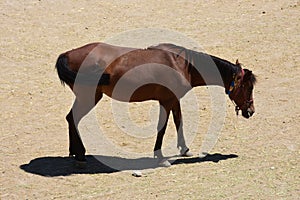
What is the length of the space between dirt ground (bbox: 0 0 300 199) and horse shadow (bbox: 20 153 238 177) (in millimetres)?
24

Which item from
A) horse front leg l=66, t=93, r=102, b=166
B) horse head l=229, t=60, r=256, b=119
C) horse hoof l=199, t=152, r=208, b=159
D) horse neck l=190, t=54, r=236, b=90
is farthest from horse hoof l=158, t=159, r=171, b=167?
horse head l=229, t=60, r=256, b=119

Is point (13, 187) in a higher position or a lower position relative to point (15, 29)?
lower

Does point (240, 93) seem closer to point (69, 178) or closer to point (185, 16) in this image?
point (69, 178)

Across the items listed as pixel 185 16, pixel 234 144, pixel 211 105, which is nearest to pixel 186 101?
pixel 211 105

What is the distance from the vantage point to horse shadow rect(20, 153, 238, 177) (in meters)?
7.89

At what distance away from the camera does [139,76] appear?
7965mm

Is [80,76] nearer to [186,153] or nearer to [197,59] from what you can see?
[197,59]

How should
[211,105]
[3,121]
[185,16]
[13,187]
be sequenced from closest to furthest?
[13,187], [3,121], [211,105], [185,16]

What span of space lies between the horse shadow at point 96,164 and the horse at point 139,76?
0.13 m

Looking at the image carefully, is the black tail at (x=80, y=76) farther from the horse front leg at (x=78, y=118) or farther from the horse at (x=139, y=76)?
the horse front leg at (x=78, y=118)

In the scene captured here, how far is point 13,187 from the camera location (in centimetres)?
738

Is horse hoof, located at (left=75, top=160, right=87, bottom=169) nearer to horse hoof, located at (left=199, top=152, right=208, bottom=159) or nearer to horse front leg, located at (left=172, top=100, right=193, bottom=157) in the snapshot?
horse front leg, located at (left=172, top=100, right=193, bottom=157)

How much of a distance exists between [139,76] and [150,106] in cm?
214

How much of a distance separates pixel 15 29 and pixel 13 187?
670 centimetres
